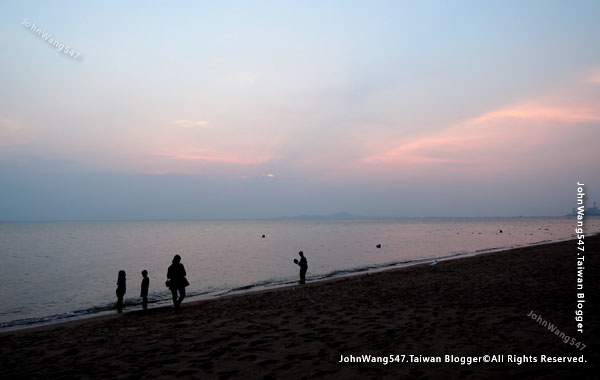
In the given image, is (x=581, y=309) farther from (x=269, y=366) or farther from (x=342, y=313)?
(x=269, y=366)

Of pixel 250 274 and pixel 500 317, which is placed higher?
pixel 500 317

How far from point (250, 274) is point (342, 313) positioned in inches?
865

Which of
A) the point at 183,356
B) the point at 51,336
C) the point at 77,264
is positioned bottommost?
the point at 77,264

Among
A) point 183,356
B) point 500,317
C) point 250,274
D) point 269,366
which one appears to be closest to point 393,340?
point 269,366

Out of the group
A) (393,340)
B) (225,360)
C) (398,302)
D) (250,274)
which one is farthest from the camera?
(250,274)

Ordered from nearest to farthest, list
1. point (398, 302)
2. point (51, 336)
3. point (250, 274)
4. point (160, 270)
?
point (51, 336) → point (398, 302) → point (250, 274) → point (160, 270)

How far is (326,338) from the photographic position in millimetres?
8867

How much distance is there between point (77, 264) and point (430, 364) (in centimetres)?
4677

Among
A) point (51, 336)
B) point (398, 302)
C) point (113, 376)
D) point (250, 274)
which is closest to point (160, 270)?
point (250, 274)

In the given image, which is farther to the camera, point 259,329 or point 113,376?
point 259,329

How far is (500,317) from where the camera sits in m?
10.0

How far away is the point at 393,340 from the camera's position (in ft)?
27.6

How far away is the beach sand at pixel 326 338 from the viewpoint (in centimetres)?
684

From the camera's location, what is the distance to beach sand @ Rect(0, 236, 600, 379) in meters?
6.84
